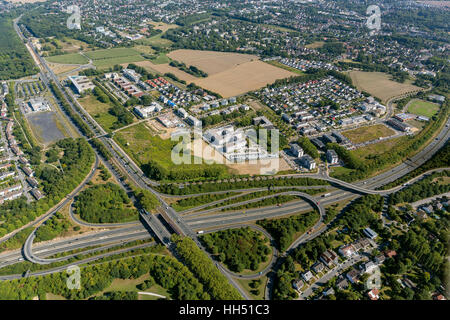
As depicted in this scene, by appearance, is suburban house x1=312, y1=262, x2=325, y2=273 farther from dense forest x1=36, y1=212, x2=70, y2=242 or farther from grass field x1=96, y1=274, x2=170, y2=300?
dense forest x1=36, y1=212, x2=70, y2=242

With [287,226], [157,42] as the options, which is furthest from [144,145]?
[157,42]

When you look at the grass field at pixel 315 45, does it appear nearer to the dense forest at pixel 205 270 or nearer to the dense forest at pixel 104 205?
the dense forest at pixel 104 205

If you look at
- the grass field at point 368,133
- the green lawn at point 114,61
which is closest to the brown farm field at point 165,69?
the green lawn at point 114,61

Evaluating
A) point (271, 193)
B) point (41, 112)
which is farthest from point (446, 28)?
point (41, 112)

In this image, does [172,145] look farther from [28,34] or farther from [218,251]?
[28,34]

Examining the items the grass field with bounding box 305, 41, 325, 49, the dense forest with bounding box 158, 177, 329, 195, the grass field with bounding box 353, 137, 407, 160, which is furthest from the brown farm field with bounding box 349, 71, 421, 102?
the dense forest with bounding box 158, 177, 329, 195

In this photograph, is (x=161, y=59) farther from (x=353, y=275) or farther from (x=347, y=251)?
(x=353, y=275)
